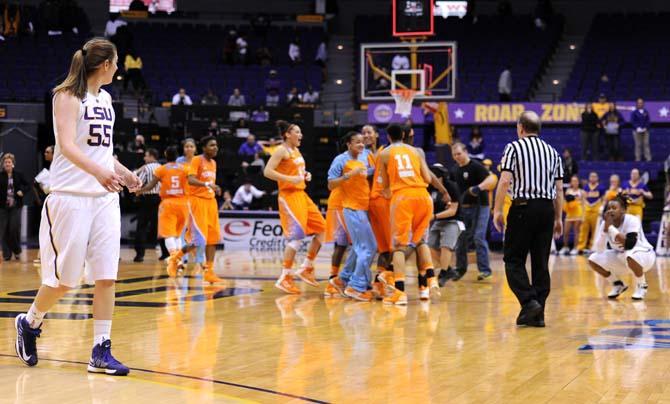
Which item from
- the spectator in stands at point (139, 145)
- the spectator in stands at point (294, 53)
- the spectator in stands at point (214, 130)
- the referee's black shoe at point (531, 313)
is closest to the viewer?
the referee's black shoe at point (531, 313)

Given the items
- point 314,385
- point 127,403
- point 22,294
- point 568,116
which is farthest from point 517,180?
point 568,116

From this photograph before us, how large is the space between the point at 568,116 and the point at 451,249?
1533cm

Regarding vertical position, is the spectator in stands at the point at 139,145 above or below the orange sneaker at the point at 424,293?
above

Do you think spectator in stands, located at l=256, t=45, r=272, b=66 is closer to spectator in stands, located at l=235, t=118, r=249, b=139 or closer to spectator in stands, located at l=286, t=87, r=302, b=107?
spectator in stands, located at l=286, t=87, r=302, b=107

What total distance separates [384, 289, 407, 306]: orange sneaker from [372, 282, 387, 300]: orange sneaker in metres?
0.47

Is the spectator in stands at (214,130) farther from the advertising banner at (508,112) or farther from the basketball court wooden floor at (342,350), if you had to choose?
the basketball court wooden floor at (342,350)

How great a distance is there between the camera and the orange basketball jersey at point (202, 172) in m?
13.3

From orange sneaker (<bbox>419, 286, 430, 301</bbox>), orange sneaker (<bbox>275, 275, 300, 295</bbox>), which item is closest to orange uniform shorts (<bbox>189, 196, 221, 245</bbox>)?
orange sneaker (<bbox>275, 275, 300, 295</bbox>)

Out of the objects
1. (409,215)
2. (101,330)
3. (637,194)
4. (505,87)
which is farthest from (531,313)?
(505,87)

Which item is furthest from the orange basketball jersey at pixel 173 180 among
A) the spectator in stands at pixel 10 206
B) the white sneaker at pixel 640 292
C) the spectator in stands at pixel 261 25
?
the spectator in stands at pixel 261 25

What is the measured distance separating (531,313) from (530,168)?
1261 mm

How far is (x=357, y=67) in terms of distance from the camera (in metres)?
33.1

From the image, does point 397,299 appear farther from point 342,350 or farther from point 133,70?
point 133,70

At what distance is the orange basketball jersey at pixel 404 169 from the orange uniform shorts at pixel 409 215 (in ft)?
0.20
